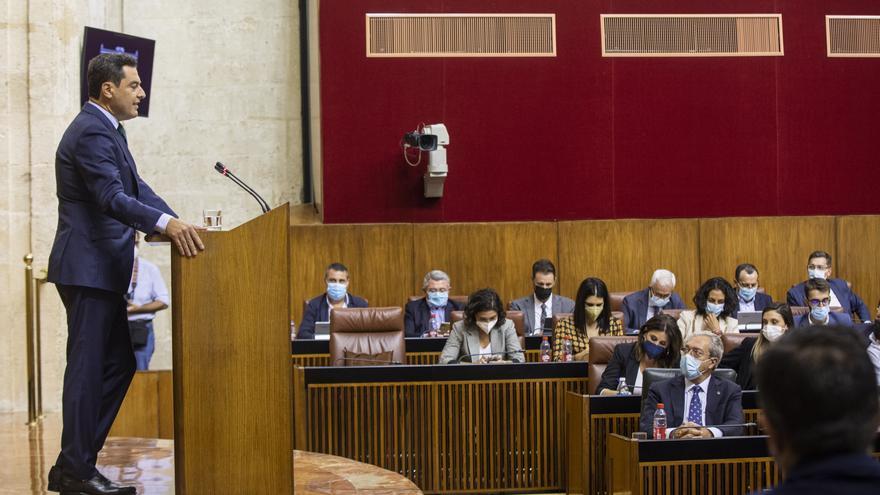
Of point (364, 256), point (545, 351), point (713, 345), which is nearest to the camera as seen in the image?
point (713, 345)

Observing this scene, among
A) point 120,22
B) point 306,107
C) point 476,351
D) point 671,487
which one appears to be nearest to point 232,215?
point 306,107

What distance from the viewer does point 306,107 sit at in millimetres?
11531

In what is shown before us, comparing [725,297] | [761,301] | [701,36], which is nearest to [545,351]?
[725,297]

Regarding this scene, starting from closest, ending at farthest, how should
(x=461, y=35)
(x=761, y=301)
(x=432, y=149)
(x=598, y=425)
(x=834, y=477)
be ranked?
1. (x=834, y=477)
2. (x=598, y=425)
3. (x=761, y=301)
4. (x=432, y=149)
5. (x=461, y=35)

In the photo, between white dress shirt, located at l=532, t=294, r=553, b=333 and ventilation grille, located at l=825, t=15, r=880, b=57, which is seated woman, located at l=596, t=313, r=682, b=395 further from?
ventilation grille, located at l=825, t=15, r=880, b=57

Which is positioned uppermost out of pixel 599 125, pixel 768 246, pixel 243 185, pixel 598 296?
pixel 599 125

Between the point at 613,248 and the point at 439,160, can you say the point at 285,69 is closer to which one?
the point at 439,160

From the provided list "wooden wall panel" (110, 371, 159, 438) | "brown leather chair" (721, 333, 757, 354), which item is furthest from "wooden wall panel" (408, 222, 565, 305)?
"brown leather chair" (721, 333, 757, 354)

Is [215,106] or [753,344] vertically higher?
[215,106]

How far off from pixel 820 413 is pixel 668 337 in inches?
190

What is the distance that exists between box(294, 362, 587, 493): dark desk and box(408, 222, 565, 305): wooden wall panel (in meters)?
4.20

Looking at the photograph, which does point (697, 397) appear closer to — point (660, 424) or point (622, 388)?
point (660, 424)

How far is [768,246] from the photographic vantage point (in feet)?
36.2

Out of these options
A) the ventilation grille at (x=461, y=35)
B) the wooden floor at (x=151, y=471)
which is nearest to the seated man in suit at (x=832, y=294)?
the ventilation grille at (x=461, y=35)
